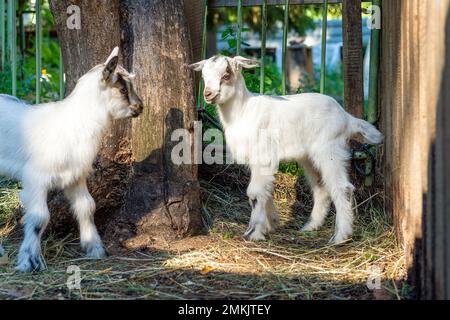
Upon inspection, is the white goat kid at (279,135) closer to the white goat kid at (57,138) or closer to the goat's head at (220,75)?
the goat's head at (220,75)

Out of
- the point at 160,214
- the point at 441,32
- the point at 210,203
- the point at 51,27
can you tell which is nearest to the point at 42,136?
the point at 160,214

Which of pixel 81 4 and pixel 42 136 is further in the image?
pixel 81 4

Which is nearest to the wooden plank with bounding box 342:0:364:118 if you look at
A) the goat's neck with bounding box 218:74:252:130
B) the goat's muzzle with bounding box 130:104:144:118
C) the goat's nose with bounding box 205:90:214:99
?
the goat's neck with bounding box 218:74:252:130

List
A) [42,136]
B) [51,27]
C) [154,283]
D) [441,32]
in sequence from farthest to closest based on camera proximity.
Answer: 1. [51,27]
2. [42,136]
3. [154,283]
4. [441,32]

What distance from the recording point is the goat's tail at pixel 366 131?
575 cm

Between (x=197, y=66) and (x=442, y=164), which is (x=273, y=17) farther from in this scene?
(x=442, y=164)

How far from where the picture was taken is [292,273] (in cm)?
479

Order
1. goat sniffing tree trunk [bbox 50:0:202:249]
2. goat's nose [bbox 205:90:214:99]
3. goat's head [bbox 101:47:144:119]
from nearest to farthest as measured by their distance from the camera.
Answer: goat's head [bbox 101:47:144:119] → goat sniffing tree trunk [bbox 50:0:202:249] → goat's nose [bbox 205:90:214:99]

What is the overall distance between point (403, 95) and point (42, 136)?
94.4 inches

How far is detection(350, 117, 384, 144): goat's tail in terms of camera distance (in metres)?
5.75

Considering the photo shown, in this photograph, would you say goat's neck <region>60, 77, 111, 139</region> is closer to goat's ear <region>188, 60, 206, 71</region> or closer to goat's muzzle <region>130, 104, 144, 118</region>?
goat's muzzle <region>130, 104, 144, 118</region>

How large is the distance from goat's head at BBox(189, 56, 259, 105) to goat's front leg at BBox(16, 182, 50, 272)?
4.66ft

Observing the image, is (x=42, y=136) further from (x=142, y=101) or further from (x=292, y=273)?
(x=292, y=273)

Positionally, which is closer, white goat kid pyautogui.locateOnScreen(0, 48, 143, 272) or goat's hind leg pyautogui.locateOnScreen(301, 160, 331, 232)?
white goat kid pyautogui.locateOnScreen(0, 48, 143, 272)
